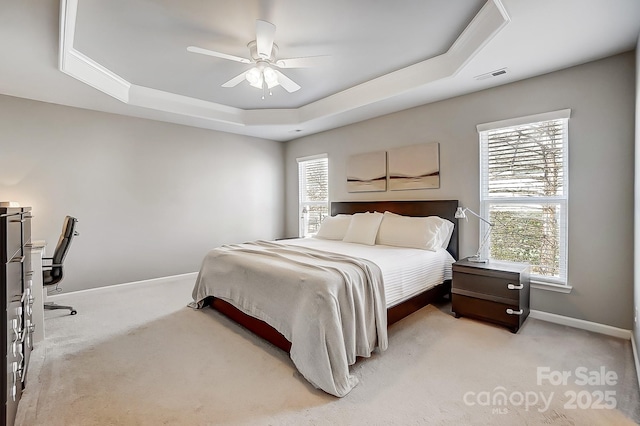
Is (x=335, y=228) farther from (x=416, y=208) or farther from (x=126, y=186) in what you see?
(x=126, y=186)

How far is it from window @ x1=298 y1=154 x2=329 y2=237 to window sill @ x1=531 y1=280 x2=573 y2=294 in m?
3.30

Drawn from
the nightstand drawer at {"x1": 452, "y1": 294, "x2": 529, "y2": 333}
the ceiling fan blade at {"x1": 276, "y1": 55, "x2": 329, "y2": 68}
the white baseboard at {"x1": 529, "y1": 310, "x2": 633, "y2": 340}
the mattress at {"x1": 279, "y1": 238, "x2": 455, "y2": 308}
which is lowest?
the white baseboard at {"x1": 529, "y1": 310, "x2": 633, "y2": 340}

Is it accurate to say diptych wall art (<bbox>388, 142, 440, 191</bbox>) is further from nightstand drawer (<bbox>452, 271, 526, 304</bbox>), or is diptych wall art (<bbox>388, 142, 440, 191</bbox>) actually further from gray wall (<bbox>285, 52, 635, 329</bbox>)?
nightstand drawer (<bbox>452, 271, 526, 304</bbox>)

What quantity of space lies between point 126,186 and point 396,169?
3.91m

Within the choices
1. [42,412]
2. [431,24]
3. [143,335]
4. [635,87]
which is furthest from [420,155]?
[42,412]

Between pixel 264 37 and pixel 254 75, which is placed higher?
pixel 264 37

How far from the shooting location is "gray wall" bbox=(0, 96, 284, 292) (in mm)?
3756

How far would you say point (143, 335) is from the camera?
2.84 metres

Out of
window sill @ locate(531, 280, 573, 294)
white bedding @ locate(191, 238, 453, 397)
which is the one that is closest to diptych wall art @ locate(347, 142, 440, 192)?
white bedding @ locate(191, 238, 453, 397)

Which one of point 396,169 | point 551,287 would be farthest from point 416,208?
point 551,287

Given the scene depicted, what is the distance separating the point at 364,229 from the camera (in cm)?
416

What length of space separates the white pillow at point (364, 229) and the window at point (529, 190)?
1.27 metres

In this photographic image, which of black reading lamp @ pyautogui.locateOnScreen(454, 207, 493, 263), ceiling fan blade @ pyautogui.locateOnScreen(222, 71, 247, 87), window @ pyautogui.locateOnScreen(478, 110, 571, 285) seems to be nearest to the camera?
ceiling fan blade @ pyautogui.locateOnScreen(222, 71, 247, 87)

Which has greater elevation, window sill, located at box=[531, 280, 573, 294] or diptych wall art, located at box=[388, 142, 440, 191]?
diptych wall art, located at box=[388, 142, 440, 191]
